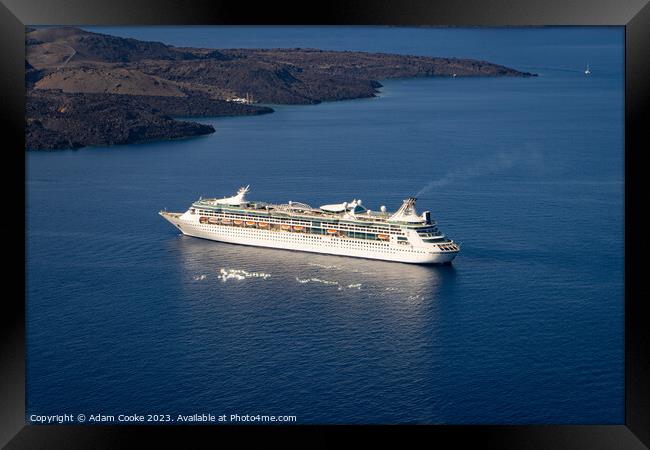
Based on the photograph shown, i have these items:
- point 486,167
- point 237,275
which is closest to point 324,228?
point 237,275

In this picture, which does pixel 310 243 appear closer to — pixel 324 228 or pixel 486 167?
pixel 324 228

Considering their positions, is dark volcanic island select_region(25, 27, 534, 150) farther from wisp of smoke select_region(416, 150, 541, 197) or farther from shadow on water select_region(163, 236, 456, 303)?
shadow on water select_region(163, 236, 456, 303)

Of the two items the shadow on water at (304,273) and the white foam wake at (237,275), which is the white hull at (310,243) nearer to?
the shadow on water at (304,273)

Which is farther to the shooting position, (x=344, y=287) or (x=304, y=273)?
(x=304, y=273)

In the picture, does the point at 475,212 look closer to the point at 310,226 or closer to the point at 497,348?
the point at 310,226

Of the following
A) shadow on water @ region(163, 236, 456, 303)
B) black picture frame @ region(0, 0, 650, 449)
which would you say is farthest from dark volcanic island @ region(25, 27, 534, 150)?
black picture frame @ region(0, 0, 650, 449)

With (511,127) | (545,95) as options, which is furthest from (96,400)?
(545,95)
